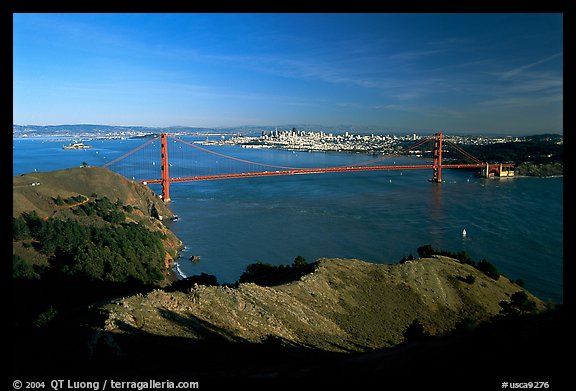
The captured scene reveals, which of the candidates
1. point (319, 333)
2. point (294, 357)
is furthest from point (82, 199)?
point (294, 357)

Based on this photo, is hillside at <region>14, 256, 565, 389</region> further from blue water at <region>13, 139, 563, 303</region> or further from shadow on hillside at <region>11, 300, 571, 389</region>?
blue water at <region>13, 139, 563, 303</region>

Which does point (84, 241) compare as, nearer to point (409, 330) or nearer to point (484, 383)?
point (409, 330)

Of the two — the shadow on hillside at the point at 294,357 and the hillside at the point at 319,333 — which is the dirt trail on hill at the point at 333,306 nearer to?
the hillside at the point at 319,333

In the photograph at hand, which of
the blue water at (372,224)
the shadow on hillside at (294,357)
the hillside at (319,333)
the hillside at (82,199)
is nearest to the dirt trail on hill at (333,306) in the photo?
the hillside at (319,333)

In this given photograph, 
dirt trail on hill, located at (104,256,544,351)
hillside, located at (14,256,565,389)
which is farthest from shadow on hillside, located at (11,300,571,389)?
dirt trail on hill, located at (104,256,544,351)

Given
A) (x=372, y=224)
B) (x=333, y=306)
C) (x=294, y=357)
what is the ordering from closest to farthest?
(x=294, y=357) < (x=333, y=306) < (x=372, y=224)

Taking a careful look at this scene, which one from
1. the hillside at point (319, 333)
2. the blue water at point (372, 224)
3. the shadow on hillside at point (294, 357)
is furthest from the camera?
the blue water at point (372, 224)

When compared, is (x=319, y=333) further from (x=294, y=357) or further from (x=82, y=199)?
(x=82, y=199)

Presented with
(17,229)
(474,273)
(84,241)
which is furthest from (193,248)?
(474,273)
